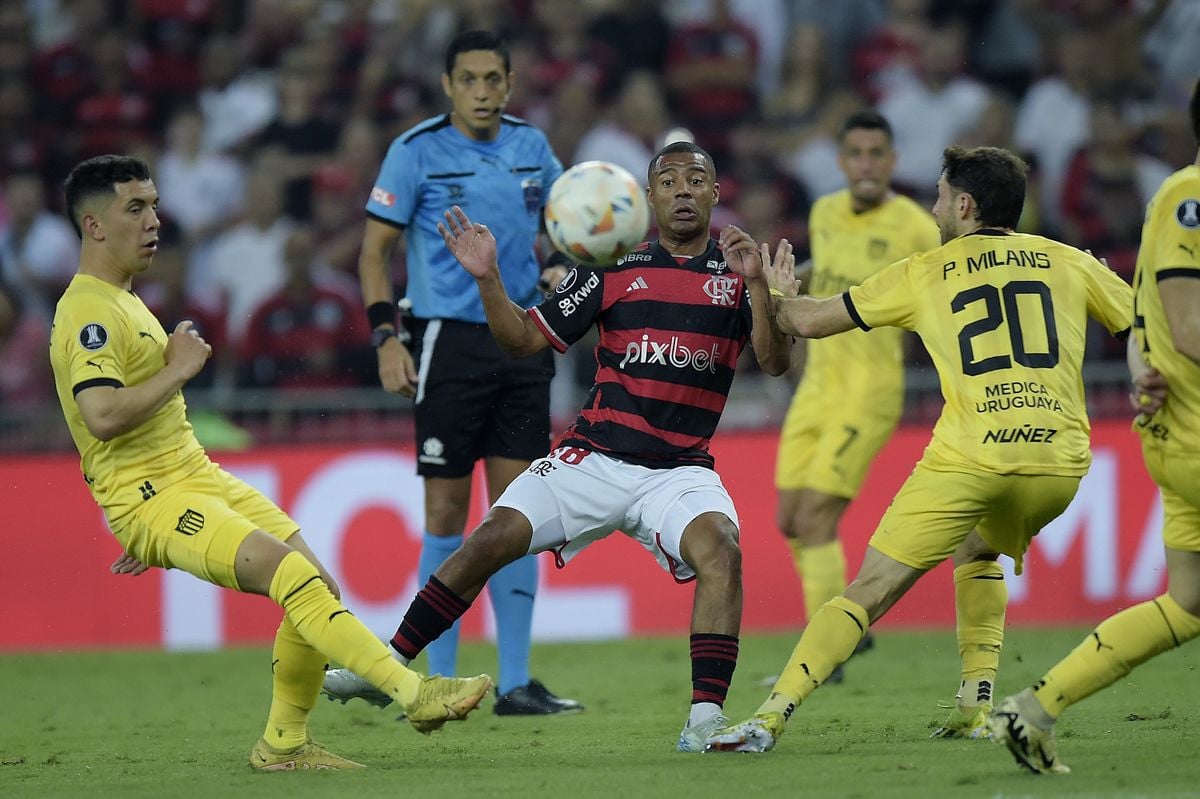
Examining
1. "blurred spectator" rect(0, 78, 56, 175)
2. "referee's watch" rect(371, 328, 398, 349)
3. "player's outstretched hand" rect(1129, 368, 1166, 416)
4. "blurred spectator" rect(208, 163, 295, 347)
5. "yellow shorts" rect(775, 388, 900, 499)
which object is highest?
"blurred spectator" rect(0, 78, 56, 175)

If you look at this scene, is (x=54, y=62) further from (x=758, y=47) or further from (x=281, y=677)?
(x=281, y=677)

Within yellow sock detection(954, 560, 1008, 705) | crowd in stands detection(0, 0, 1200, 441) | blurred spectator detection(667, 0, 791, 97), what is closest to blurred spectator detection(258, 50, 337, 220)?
crowd in stands detection(0, 0, 1200, 441)

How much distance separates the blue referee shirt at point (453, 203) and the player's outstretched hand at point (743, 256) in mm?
1969

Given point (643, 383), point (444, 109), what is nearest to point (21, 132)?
point (444, 109)

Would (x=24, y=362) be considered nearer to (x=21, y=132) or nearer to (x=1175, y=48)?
(x=21, y=132)

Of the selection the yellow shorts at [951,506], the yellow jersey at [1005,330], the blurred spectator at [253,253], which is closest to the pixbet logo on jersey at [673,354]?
the yellow jersey at [1005,330]

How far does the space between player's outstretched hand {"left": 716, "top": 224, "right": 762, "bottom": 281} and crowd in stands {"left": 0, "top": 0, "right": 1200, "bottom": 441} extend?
642cm

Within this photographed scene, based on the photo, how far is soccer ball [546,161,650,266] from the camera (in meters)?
7.00

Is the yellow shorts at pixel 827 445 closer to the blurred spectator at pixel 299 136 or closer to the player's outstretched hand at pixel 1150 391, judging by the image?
the player's outstretched hand at pixel 1150 391

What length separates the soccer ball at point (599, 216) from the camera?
23.0 ft

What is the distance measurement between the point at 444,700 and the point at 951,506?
1870mm

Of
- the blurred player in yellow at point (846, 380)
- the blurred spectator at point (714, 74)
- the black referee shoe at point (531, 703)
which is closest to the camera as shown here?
the black referee shoe at point (531, 703)

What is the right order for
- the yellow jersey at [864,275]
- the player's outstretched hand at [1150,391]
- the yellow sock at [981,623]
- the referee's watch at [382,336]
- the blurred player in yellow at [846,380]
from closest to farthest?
the player's outstretched hand at [1150,391] → the yellow sock at [981,623] → the referee's watch at [382,336] → the blurred player in yellow at [846,380] → the yellow jersey at [864,275]

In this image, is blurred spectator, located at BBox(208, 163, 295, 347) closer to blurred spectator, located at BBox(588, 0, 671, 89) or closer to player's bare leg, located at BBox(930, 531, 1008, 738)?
blurred spectator, located at BBox(588, 0, 671, 89)
